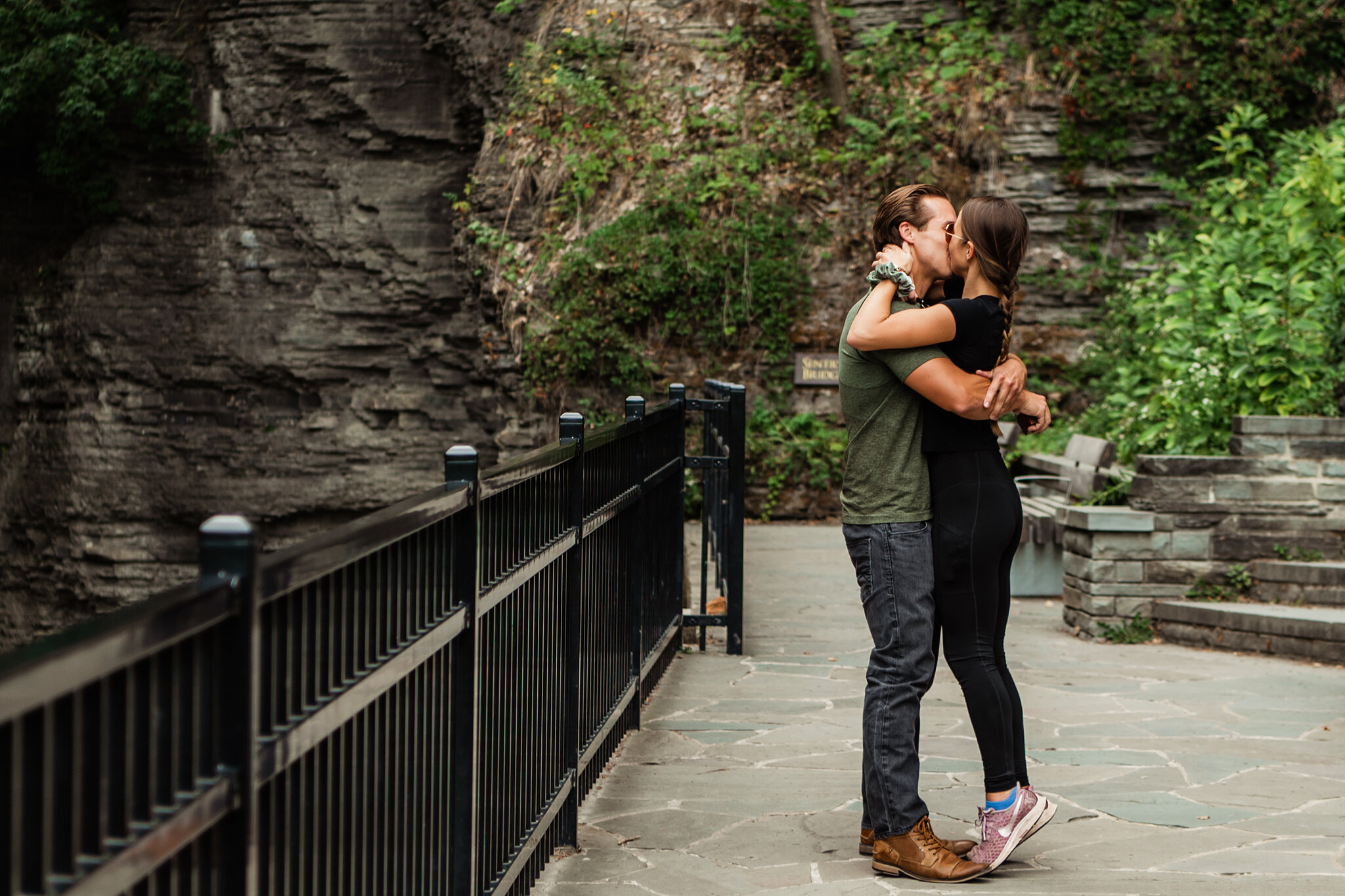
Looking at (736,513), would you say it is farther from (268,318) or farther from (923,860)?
(268,318)

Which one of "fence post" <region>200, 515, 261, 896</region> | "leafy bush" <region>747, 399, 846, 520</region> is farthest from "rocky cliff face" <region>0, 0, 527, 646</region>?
"fence post" <region>200, 515, 261, 896</region>

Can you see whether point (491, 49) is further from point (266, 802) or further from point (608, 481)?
point (266, 802)

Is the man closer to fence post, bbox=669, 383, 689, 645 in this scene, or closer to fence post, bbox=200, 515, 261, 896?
fence post, bbox=200, 515, 261, 896

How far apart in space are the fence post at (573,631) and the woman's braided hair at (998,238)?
1282 millimetres

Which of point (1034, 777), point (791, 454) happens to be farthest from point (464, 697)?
point (791, 454)

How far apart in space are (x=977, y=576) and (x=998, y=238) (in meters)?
0.97

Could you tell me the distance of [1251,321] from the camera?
→ 8.29 m

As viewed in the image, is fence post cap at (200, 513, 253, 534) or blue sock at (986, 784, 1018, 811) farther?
blue sock at (986, 784, 1018, 811)

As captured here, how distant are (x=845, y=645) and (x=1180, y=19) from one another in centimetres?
1002

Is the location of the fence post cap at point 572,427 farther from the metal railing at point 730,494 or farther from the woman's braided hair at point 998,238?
the metal railing at point 730,494

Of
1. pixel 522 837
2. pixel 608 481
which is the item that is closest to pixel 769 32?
pixel 608 481

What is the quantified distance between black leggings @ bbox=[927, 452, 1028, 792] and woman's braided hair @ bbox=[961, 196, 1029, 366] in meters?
0.36

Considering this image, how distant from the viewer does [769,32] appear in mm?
15047

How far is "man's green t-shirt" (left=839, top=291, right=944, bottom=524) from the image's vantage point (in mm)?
3455
